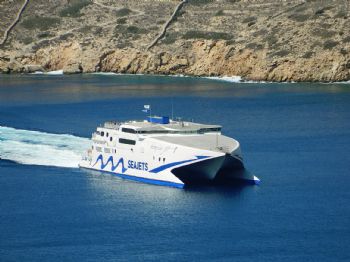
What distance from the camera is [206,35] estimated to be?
170 meters

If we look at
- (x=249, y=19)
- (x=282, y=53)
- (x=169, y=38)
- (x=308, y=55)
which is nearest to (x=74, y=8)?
(x=169, y=38)

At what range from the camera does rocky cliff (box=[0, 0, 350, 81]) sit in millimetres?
153500

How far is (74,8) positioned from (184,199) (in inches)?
4770

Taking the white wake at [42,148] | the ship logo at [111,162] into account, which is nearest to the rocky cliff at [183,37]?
the white wake at [42,148]

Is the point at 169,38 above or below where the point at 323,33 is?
below

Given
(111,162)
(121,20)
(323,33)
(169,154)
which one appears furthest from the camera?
(121,20)

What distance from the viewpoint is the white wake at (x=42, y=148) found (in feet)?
274

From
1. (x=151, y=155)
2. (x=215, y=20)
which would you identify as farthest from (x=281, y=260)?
(x=215, y=20)

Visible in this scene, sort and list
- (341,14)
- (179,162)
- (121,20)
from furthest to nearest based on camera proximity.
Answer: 1. (121,20)
2. (341,14)
3. (179,162)

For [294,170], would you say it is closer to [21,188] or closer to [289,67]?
[21,188]

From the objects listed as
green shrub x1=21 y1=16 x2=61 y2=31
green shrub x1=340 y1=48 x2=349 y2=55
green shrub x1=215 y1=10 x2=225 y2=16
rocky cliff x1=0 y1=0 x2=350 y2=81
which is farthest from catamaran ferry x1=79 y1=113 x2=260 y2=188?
green shrub x1=21 y1=16 x2=61 y2=31

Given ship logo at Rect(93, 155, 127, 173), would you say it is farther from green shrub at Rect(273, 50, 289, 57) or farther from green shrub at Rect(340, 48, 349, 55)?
green shrub at Rect(273, 50, 289, 57)

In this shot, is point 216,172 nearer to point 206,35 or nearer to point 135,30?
point 206,35

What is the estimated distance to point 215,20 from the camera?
6900 inches
